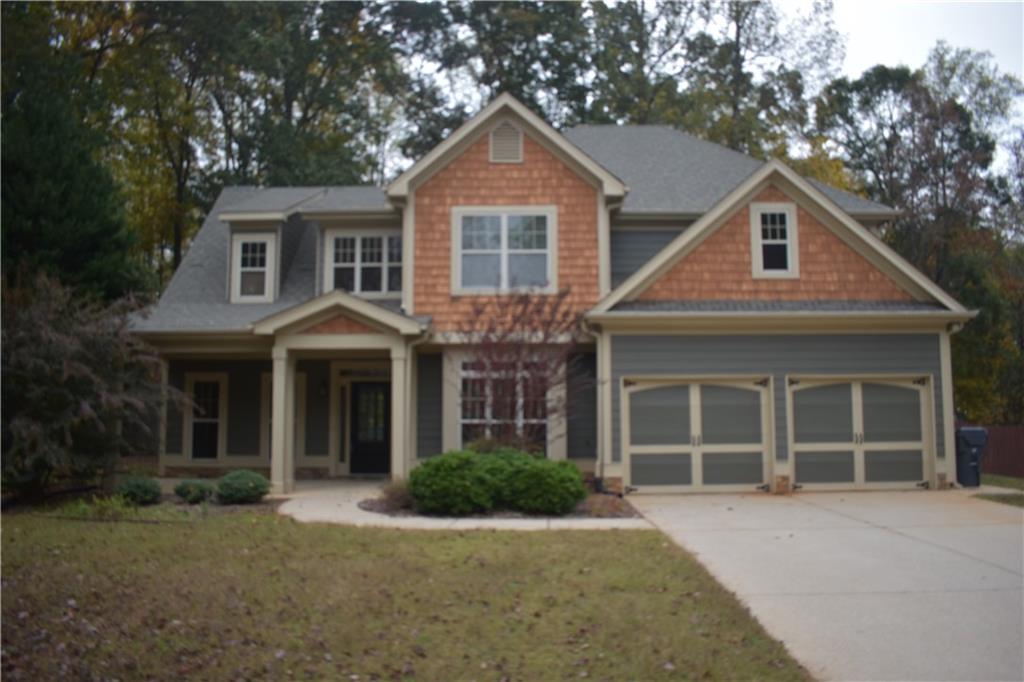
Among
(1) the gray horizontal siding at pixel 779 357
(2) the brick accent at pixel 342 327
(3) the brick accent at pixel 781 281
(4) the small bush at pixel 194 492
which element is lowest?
(4) the small bush at pixel 194 492

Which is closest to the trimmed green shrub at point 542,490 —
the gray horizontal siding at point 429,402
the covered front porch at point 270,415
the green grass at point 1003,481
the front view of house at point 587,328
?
the front view of house at point 587,328

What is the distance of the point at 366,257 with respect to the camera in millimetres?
18438

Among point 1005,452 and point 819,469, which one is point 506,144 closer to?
point 819,469

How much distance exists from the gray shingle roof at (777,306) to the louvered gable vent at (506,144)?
3.87 m

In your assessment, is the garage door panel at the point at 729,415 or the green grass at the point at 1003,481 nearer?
the garage door panel at the point at 729,415

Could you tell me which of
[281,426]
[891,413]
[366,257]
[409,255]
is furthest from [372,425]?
[891,413]

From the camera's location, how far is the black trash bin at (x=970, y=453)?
52.1 ft

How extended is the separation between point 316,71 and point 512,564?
28454 millimetres

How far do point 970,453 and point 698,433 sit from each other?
16.5ft

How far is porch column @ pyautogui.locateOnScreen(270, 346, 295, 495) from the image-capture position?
15594mm

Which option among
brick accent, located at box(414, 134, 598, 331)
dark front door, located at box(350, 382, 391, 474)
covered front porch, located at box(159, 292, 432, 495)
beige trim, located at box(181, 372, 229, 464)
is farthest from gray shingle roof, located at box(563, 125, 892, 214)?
beige trim, located at box(181, 372, 229, 464)

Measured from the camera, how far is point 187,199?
32.0 metres

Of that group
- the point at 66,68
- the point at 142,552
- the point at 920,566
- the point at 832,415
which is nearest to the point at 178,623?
the point at 142,552

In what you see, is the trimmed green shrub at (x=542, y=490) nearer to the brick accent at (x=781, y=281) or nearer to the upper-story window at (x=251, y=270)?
the brick accent at (x=781, y=281)
